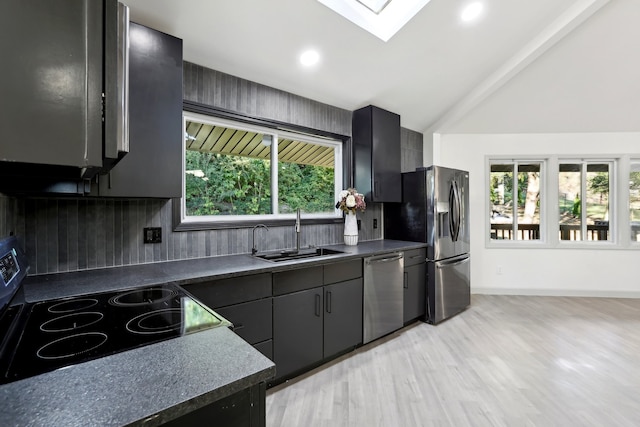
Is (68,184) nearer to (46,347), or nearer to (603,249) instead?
(46,347)

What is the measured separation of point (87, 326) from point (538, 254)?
5117 millimetres

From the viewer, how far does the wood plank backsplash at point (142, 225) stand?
1.63 m

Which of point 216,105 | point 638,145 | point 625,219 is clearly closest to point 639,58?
point 638,145

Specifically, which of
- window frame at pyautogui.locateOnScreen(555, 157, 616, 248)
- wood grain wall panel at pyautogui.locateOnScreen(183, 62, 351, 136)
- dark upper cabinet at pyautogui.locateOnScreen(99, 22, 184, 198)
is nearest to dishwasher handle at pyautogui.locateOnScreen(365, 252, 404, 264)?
wood grain wall panel at pyautogui.locateOnScreen(183, 62, 351, 136)

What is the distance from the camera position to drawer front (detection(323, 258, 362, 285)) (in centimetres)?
231

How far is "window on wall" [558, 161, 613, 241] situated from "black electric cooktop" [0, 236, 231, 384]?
519 cm

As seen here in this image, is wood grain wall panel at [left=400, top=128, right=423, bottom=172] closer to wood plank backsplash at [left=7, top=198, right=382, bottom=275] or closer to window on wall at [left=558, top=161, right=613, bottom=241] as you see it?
window on wall at [left=558, top=161, right=613, bottom=241]

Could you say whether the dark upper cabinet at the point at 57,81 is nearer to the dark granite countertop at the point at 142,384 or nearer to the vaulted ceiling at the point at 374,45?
the dark granite countertop at the point at 142,384

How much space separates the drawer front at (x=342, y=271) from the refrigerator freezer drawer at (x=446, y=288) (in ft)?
3.79

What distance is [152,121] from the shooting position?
1680 millimetres

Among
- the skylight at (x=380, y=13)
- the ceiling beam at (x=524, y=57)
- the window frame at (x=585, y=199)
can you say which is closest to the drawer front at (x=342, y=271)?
the skylight at (x=380, y=13)

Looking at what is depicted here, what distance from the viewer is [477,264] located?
4262mm

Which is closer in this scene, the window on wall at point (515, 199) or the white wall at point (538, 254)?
the white wall at point (538, 254)

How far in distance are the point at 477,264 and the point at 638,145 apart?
2.79 m
